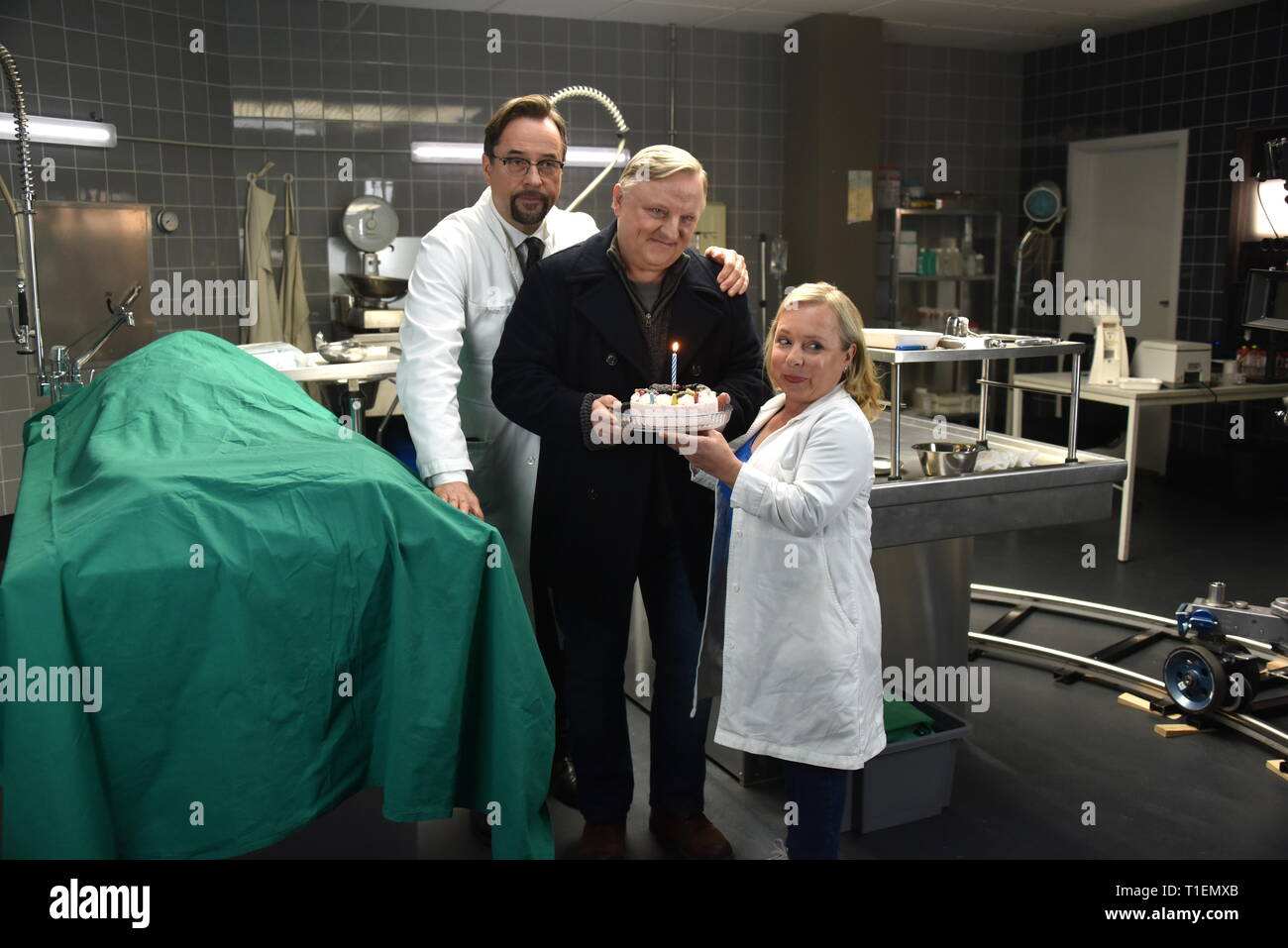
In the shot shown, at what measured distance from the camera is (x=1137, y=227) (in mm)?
6797

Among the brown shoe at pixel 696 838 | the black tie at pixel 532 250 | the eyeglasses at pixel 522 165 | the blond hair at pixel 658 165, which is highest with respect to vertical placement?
the eyeglasses at pixel 522 165

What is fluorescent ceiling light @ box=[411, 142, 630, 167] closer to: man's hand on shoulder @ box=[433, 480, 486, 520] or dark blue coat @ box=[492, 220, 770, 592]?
dark blue coat @ box=[492, 220, 770, 592]

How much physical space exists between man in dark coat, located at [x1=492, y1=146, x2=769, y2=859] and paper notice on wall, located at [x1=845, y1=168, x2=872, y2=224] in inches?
182

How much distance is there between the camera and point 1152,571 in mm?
4559

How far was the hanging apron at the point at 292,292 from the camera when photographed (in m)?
5.56

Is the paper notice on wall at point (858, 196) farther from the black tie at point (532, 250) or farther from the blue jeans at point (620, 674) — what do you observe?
the blue jeans at point (620, 674)

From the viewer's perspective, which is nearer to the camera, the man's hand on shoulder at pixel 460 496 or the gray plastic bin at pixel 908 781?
the man's hand on shoulder at pixel 460 496

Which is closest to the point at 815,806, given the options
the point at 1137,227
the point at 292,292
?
the point at 292,292

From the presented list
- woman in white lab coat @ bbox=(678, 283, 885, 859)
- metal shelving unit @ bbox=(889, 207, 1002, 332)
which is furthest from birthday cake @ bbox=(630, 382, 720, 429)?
metal shelving unit @ bbox=(889, 207, 1002, 332)

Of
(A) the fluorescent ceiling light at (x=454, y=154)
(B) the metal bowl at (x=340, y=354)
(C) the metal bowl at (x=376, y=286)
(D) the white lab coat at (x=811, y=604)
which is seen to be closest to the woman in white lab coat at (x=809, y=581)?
(D) the white lab coat at (x=811, y=604)

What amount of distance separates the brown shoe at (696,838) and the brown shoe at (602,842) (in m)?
Result: 0.12

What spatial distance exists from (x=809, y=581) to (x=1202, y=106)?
5637 mm

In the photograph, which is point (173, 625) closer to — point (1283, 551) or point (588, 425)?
point (588, 425)

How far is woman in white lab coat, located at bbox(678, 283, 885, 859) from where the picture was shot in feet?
6.19
